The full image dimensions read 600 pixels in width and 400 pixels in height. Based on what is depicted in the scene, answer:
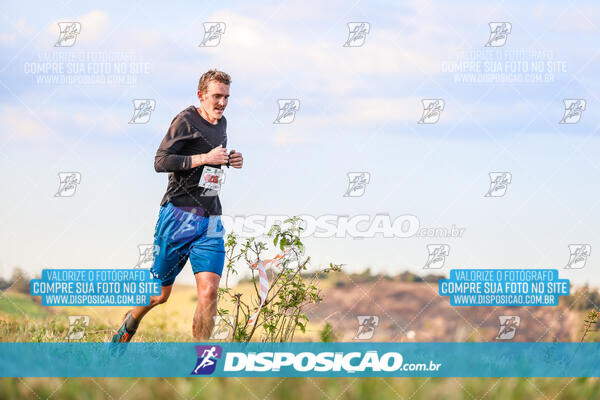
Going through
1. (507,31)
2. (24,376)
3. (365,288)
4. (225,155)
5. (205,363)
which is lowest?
(24,376)

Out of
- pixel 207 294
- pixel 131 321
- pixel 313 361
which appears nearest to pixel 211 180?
pixel 207 294

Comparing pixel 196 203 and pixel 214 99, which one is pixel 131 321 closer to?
pixel 196 203

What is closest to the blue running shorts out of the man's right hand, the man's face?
the man's right hand

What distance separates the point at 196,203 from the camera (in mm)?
8125

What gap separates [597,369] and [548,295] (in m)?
0.90

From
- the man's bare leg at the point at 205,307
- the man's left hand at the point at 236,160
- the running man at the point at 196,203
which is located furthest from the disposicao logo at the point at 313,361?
the man's left hand at the point at 236,160

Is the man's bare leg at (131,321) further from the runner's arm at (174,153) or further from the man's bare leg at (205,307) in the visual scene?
the runner's arm at (174,153)

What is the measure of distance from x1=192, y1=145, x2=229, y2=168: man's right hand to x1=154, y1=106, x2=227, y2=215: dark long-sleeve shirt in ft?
0.20

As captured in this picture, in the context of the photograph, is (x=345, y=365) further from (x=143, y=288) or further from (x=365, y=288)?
(x=143, y=288)

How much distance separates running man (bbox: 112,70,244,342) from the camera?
26.2 feet

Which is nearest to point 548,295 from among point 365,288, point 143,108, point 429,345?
point 429,345

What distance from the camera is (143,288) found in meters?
8.15

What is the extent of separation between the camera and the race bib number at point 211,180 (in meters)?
8.03

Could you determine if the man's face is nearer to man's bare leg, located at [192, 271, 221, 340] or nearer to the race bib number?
the race bib number
